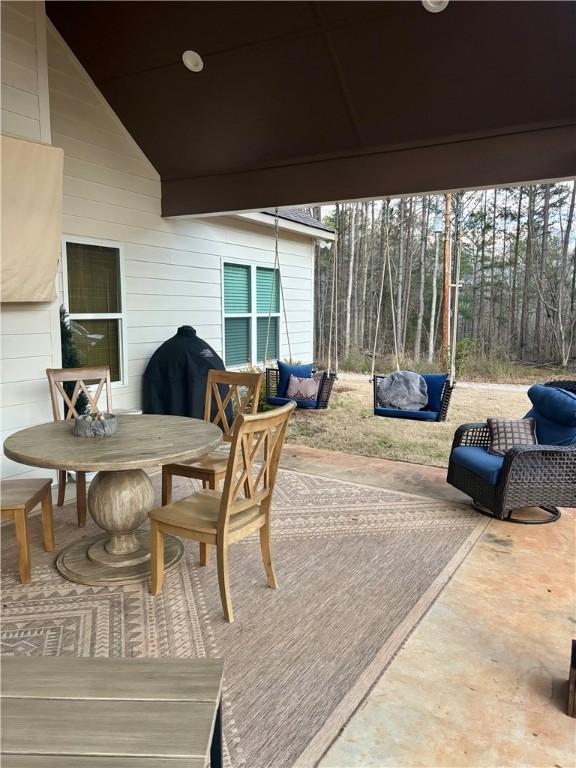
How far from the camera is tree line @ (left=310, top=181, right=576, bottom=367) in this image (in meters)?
10.2

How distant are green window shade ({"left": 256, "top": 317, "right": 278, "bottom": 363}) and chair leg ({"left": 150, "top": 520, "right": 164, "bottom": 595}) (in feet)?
15.8

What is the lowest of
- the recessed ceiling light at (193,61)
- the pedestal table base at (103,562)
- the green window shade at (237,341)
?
the pedestal table base at (103,562)

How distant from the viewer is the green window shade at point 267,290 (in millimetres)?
7230

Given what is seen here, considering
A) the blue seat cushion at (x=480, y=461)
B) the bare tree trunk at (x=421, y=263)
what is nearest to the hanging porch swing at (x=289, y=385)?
the blue seat cushion at (x=480, y=461)

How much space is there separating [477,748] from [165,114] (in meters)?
4.90

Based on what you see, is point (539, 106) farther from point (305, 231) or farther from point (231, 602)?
point (305, 231)

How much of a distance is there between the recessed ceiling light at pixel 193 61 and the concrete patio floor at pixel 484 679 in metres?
3.98

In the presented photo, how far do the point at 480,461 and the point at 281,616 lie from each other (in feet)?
6.49

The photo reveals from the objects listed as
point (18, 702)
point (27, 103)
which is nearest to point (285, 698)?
point (18, 702)

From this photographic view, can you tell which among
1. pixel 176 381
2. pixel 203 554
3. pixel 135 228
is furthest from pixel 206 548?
pixel 135 228

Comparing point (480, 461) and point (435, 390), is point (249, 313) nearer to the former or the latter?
point (435, 390)

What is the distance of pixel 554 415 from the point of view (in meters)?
3.87

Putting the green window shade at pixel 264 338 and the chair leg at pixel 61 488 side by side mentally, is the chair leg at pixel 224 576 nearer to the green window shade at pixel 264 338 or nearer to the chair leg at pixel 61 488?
the chair leg at pixel 61 488

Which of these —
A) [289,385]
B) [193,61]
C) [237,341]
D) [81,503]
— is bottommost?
[81,503]
